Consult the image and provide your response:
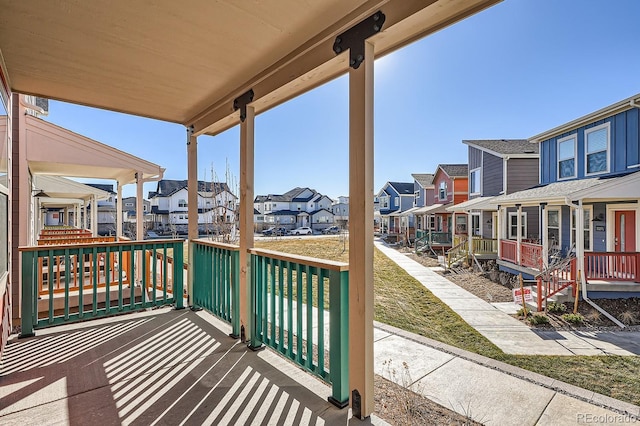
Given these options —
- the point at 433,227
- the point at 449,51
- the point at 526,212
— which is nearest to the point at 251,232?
the point at 449,51

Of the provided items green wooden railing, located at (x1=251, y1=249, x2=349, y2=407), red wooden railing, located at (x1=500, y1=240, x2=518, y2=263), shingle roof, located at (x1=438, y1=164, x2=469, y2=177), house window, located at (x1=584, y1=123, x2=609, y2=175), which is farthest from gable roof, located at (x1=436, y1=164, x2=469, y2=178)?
green wooden railing, located at (x1=251, y1=249, x2=349, y2=407)

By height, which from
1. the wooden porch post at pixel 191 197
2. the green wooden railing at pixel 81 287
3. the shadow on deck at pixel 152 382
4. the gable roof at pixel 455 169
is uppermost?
the gable roof at pixel 455 169

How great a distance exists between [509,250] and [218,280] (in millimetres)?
9975

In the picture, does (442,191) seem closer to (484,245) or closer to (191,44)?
(484,245)

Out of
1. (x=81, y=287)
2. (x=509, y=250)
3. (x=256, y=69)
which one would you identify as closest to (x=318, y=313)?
(x=256, y=69)

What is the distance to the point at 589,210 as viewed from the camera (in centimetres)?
845

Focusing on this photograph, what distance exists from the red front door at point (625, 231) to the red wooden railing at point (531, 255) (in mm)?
1672

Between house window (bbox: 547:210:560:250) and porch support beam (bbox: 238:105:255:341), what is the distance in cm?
1036

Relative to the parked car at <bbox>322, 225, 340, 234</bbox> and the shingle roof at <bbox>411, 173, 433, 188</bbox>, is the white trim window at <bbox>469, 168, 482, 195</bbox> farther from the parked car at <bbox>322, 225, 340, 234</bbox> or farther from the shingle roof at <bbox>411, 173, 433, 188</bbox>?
the parked car at <bbox>322, 225, 340, 234</bbox>

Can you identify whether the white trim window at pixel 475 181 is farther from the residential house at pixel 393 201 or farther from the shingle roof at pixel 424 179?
the residential house at pixel 393 201

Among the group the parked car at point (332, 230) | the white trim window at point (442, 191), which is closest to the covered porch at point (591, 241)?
the white trim window at point (442, 191)

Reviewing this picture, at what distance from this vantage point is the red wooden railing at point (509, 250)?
9711 millimetres

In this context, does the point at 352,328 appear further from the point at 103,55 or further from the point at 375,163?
the point at 103,55

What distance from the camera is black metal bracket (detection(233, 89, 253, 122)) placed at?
298cm
